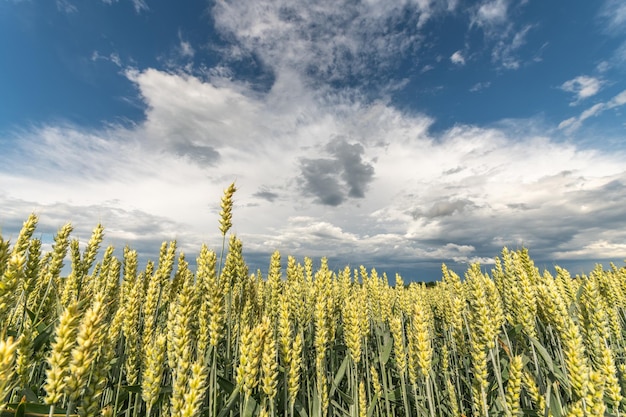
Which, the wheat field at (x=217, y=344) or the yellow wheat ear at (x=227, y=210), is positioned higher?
the yellow wheat ear at (x=227, y=210)

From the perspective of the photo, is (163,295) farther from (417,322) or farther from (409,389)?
(409,389)

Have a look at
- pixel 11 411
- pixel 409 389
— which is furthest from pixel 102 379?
pixel 409 389

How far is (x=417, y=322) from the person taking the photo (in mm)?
4230

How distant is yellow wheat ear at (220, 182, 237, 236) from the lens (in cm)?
400

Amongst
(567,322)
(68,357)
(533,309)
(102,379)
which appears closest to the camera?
(68,357)

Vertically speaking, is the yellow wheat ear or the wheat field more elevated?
the yellow wheat ear

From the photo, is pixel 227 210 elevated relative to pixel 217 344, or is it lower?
elevated

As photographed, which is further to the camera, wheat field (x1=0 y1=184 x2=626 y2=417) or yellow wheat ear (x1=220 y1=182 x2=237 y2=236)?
yellow wheat ear (x1=220 y1=182 x2=237 y2=236)

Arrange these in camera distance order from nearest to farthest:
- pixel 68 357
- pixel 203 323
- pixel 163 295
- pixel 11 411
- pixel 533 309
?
1. pixel 68 357
2. pixel 11 411
3. pixel 203 323
4. pixel 533 309
5. pixel 163 295

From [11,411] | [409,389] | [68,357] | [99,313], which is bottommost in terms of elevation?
[409,389]

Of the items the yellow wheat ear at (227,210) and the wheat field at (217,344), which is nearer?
the wheat field at (217,344)

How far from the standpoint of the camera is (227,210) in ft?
13.4

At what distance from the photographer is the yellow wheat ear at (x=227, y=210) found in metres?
4.00

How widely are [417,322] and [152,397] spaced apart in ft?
10.6
